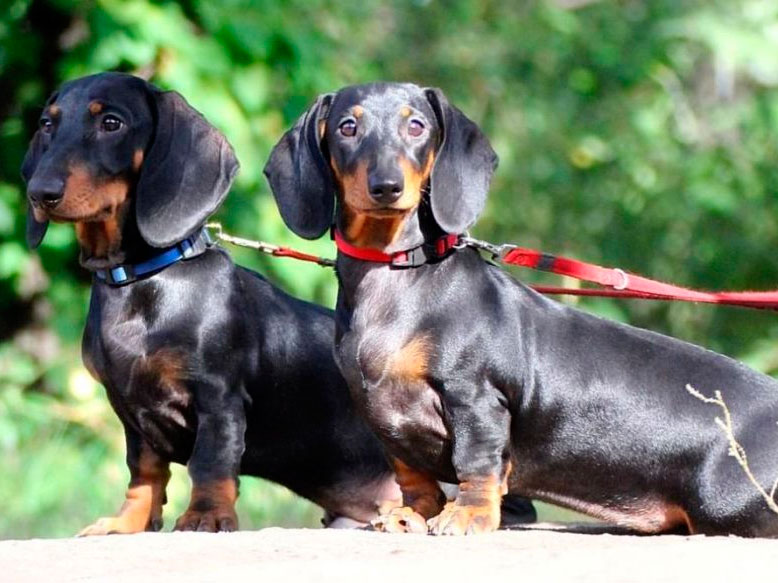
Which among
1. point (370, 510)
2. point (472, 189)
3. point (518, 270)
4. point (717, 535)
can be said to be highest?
point (472, 189)

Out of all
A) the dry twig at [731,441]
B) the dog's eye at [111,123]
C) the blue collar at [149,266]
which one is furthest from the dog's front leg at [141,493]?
the dry twig at [731,441]

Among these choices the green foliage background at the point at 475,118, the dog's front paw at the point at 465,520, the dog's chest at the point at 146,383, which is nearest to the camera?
the dog's front paw at the point at 465,520

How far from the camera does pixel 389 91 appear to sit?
16.6 feet

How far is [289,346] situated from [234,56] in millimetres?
3825

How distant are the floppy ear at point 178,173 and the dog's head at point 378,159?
236 millimetres

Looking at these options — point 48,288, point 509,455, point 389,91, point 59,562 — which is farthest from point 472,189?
point 48,288

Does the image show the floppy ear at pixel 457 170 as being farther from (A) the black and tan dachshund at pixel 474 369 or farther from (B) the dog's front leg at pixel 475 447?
(B) the dog's front leg at pixel 475 447

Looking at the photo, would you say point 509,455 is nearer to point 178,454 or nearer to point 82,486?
point 178,454

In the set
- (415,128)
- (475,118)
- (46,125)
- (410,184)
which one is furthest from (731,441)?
(475,118)

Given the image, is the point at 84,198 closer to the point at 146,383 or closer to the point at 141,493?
the point at 146,383

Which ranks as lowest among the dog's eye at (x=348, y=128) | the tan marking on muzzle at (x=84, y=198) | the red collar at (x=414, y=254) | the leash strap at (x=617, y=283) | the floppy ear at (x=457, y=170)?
the leash strap at (x=617, y=283)

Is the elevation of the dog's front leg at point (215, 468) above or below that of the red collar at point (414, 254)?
below

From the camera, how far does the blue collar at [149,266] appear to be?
5.25 meters

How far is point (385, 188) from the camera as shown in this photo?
470 cm
